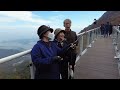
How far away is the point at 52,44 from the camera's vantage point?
7.53 ft

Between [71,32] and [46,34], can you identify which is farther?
[71,32]

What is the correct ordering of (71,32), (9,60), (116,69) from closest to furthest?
(9,60) < (71,32) < (116,69)

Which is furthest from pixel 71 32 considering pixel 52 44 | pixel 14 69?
pixel 14 69
